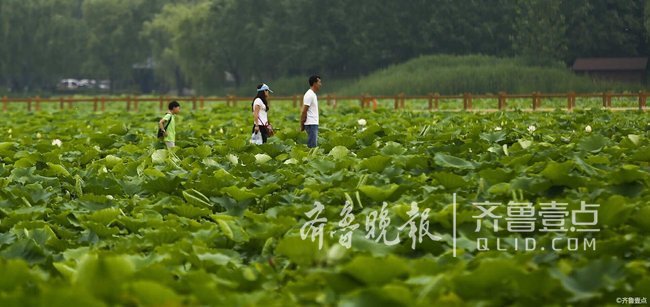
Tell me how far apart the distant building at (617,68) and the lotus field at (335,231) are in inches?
1298

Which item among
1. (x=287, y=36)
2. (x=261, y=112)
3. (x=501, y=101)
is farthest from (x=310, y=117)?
(x=287, y=36)

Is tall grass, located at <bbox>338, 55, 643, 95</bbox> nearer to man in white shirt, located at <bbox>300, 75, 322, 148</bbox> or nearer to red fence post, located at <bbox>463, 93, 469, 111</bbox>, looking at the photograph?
red fence post, located at <bbox>463, 93, 469, 111</bbox>

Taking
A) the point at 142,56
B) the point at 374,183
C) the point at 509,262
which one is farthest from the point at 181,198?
the point at 142,56

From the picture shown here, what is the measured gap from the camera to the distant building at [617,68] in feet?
130

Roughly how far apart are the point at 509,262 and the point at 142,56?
6093 cm

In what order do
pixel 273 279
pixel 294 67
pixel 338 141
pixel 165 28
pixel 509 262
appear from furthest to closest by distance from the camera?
pixel 165 28 → pixel 294 67 → pixel 338 141 → pixel 273 279 → pixel 509 262

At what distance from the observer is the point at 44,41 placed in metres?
59.5

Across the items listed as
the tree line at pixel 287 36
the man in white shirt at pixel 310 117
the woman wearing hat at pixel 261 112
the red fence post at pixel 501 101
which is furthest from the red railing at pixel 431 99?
the woman wearing hat at pixel 261 112

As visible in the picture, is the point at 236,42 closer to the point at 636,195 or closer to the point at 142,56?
the point at 142,56

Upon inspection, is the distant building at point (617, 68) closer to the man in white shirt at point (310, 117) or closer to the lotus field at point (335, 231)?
the man in white shirt at point (310, 117)

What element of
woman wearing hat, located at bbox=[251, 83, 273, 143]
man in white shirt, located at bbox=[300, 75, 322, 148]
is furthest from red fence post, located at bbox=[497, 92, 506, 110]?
woman wearing hat, located at bbox=[251, 83, 273, 143]

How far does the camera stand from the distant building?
130 feet

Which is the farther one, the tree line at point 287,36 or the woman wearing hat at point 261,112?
the tree line at point 287,36

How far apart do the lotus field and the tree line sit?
110 ft
